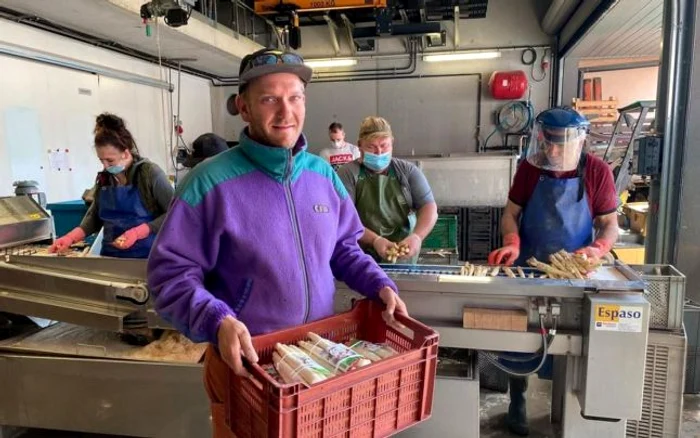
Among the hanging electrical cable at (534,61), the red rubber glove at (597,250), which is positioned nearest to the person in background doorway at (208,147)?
the red rubber glove at (597,250)

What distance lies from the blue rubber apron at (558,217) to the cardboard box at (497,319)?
1.71 ft

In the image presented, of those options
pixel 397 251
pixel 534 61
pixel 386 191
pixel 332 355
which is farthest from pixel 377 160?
pixel 534 61

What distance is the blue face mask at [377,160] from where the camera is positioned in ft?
7.57

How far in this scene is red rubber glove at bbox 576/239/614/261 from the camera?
1830 mm

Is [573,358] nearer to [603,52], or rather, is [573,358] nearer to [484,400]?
[484,400]

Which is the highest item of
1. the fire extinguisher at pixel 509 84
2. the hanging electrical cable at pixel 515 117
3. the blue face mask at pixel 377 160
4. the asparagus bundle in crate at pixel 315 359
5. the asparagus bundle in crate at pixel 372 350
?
the fire extinguisher at pixel 509 84

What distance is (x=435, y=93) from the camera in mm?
6742

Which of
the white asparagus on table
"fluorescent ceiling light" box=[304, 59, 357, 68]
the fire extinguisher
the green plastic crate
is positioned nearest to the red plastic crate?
the white asparagus on table

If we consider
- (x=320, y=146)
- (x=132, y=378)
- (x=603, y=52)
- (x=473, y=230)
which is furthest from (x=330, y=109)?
(x=132, y=378)

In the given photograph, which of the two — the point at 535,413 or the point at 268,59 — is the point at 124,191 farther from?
the point at 535,413

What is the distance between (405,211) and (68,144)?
3.63 metres

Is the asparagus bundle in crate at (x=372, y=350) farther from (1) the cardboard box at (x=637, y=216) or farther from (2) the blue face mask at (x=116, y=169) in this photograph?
(1) the cardboard box at (x=637, y=216)

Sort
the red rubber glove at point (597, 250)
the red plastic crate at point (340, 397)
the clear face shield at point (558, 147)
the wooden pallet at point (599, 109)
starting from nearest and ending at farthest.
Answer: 1. the red plastic crate at point (340, 397)
2. the red rubber glove at point (597, 250)
3. the clear face shield at point (558, 147)
4. the wooden pallet at point (599, 109)

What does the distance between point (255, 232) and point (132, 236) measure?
1.27 metres
